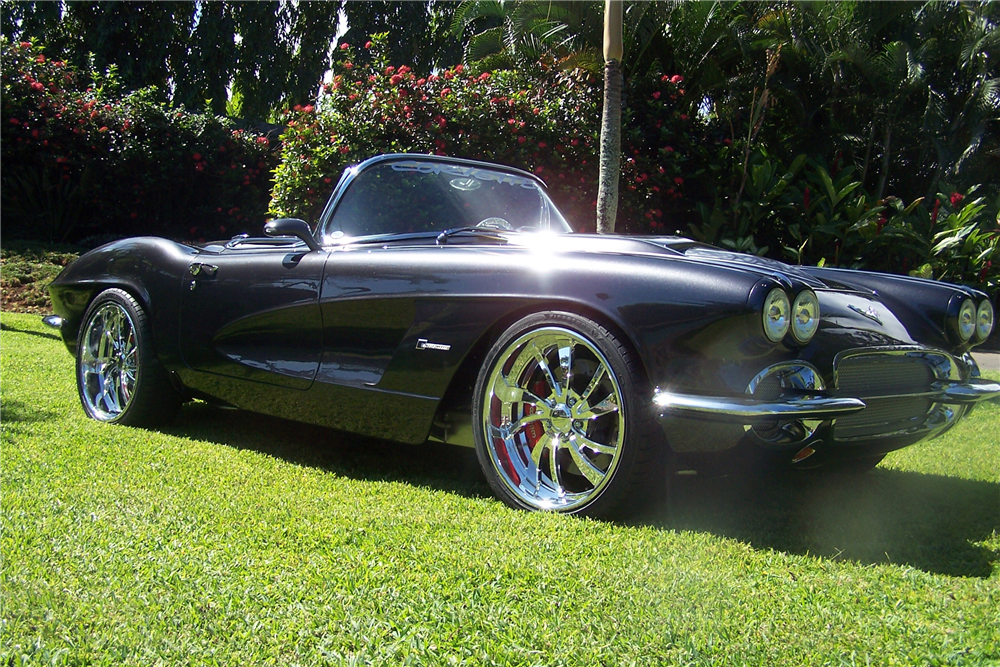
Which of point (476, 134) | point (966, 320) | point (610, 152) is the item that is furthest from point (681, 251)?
point (476, 134)

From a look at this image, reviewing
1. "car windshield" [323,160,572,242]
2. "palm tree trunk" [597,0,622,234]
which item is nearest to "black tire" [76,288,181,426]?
"car windshield" [323,160,572,242]

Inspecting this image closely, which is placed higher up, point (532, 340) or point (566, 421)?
point (532, 340)

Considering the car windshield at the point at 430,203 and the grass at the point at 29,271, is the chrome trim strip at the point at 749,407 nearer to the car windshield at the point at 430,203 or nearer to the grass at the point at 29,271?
the car windshield at the point at 430,203

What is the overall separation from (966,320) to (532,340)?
1.78m

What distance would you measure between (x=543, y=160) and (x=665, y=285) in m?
6.52

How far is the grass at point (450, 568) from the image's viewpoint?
1.89 meters

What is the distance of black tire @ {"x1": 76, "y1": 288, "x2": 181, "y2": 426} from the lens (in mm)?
4086

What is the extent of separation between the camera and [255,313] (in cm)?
366

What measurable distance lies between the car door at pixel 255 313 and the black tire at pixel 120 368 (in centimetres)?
26

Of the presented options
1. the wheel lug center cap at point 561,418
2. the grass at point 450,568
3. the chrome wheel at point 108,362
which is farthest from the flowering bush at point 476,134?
the wheel lug center cap at point 561,418

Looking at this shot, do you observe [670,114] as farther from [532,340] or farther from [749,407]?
[749,407]

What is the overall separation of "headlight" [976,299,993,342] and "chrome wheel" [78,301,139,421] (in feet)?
12.4

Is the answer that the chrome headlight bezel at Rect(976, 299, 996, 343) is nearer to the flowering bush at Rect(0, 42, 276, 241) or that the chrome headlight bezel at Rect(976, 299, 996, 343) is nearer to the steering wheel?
the steering wheel

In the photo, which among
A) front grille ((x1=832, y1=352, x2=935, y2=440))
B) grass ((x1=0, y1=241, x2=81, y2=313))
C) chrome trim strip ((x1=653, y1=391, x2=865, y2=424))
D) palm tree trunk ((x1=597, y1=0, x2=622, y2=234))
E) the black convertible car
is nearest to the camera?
chrome trim strip ((x1=653, y1=391, x2=865, y2=424))
